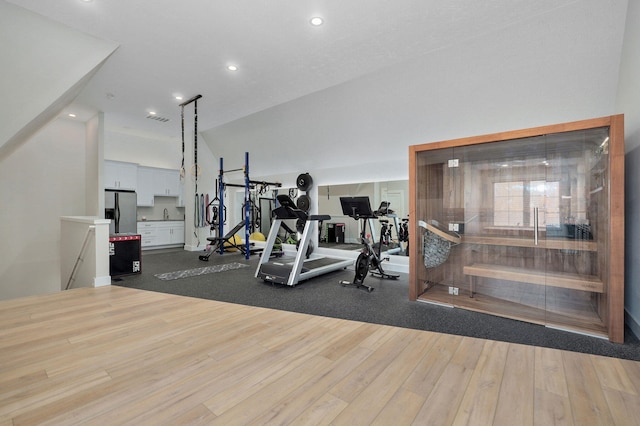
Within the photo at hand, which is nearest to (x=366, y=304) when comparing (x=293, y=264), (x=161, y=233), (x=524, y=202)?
(x=293, y=264)

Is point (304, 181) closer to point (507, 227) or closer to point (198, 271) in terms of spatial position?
point (198, 271)

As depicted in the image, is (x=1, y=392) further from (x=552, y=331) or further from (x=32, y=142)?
(x=32, y=142)

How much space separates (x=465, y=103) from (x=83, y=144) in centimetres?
844

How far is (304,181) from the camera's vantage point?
7.04 metres

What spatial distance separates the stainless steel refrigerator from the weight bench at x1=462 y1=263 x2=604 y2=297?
27.3ft

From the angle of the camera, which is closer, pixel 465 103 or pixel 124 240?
pixel 465 103

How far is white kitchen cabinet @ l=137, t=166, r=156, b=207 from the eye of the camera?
8.46m

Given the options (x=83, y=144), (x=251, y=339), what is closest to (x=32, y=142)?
(x=83, y=144)

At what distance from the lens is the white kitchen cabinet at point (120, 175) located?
305 inches

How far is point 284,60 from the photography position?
3.96 meters

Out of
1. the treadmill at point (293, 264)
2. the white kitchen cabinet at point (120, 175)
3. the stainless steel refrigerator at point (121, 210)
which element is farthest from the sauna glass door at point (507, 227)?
the white kitchen cabinet at point (120, 175)

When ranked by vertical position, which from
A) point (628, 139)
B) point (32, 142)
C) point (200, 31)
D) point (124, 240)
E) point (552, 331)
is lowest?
point (552, 331)

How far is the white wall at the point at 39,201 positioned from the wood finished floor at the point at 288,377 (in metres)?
4.74

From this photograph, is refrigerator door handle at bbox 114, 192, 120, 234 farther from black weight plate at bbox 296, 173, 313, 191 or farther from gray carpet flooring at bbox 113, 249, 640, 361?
black weight plate at bbox 296, 173, 313, 191
